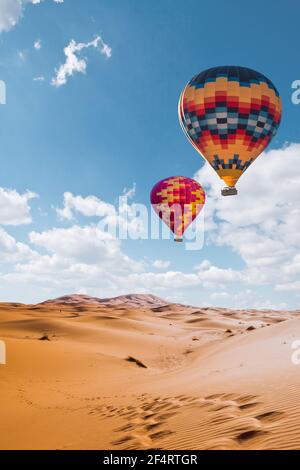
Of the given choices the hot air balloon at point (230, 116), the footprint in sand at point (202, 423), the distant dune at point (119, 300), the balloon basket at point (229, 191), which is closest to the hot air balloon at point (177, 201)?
the hot air balloon at point (230, 116)

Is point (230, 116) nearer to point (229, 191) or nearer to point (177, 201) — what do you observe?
point (229, 191)

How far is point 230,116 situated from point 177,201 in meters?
12.4

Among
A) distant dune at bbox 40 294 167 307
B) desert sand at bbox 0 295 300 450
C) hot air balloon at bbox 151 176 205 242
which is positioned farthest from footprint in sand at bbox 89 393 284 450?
distant dune at bbox 40 294 167 307

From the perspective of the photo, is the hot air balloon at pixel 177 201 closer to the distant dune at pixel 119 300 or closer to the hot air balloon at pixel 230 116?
the hot air balloon at pixel 230 116

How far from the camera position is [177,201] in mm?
37750

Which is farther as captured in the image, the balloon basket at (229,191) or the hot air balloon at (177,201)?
the hot air balloon at (177,201)

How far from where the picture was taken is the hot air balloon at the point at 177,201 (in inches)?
1487

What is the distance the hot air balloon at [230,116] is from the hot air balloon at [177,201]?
31.2 feet

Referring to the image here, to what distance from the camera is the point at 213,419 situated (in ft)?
23.9

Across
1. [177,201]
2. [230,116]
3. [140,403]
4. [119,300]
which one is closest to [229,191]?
[230,116]

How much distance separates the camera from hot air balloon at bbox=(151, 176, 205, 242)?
37.8 m
